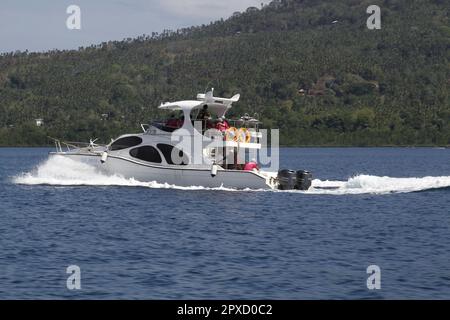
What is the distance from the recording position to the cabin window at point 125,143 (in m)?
44.5

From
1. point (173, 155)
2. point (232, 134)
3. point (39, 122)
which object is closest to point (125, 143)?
point (173, 155)

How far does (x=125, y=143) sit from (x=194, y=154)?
3.77 metres

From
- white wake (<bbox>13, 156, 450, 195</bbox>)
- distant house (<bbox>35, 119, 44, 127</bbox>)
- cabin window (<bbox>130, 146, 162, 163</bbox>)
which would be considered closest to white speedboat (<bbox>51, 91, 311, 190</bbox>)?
cabin window (<bbox>130, 146, 162, 163</bbox>)

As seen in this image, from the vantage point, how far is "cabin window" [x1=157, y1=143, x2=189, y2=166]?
4353 centimetres

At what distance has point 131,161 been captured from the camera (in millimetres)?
44500

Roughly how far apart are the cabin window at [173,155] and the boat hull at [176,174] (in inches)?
12.0

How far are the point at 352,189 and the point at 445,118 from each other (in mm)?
136305

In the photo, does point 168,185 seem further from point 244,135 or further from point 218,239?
point 218,239

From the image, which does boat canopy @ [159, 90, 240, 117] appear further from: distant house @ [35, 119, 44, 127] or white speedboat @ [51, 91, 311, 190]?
distant house @ [35, 119, 44, 127]

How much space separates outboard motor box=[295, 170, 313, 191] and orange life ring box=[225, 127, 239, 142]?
342 centimetres

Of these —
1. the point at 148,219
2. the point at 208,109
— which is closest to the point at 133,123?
the point at 208,109

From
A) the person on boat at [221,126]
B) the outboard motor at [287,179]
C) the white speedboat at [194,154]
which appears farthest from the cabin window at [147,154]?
the outboard motor at [287,179]
